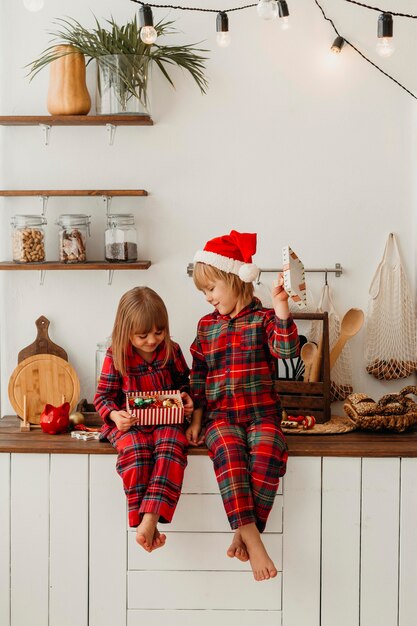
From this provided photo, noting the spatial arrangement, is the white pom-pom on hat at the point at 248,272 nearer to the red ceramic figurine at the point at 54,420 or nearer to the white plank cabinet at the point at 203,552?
the white plank cabinet at the point at 203,552

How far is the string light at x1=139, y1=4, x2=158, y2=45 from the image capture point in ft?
7.14

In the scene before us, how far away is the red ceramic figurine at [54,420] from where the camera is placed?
2.73 meters

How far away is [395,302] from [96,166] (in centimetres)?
113

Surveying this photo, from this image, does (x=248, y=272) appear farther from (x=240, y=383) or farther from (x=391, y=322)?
(x=391, y=322)

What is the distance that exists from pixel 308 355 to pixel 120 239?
0.73 m

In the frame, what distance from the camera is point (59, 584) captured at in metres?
2.59

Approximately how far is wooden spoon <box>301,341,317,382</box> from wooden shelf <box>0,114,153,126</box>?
0.91m

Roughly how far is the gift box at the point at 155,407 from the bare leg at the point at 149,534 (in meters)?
0.30

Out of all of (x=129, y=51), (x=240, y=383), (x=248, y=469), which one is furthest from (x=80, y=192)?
(x=248, y=469)

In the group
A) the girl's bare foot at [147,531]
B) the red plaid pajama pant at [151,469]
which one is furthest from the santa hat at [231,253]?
the girl's bare foot at [147,531]

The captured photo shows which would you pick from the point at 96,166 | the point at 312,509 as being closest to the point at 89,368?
the point at 96,166

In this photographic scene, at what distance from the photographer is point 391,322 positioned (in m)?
2.94

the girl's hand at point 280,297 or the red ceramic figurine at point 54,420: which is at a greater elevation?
the girl's hand at point 280,297

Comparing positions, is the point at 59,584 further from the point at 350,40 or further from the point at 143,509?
Result: the point at 350,40
